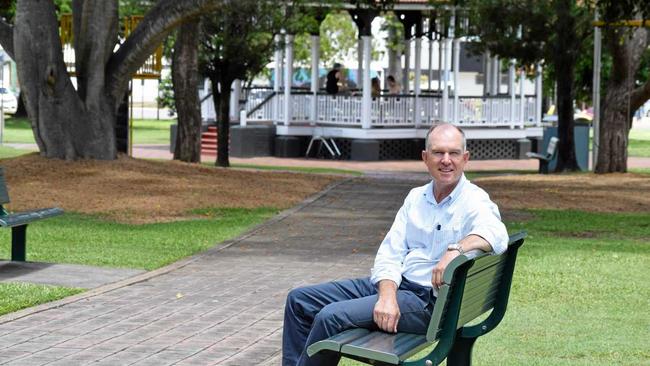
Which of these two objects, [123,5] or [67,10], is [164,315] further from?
[67,10]

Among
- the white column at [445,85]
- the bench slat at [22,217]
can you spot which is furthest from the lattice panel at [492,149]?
the bench slat at [22,217]

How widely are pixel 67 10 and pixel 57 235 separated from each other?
34.9 meters

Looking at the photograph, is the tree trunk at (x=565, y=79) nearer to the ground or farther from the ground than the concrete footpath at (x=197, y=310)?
farther from the ground

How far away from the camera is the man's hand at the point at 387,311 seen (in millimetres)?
6133

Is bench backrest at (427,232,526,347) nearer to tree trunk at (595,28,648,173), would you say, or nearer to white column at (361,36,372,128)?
tree trunk at (595,28,648,173)

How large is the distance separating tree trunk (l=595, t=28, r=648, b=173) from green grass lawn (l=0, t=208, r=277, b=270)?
37.9ft

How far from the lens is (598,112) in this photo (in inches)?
1115

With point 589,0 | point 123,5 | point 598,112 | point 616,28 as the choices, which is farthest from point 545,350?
point 123,5

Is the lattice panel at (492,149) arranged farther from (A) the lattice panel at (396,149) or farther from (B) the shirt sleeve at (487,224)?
(B) the shirt sleeve at (487,224)

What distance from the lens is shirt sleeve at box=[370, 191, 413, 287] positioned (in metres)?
6.38

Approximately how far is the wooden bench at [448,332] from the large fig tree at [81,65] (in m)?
14.2

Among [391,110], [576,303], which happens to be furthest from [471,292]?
[391,110]

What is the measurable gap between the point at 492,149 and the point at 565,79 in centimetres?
1062

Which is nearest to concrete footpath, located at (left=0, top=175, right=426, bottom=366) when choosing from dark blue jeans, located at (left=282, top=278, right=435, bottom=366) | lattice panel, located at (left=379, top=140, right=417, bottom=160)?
dark blue jeans, located at (left=282, top=278, right=435, bottom=366)
